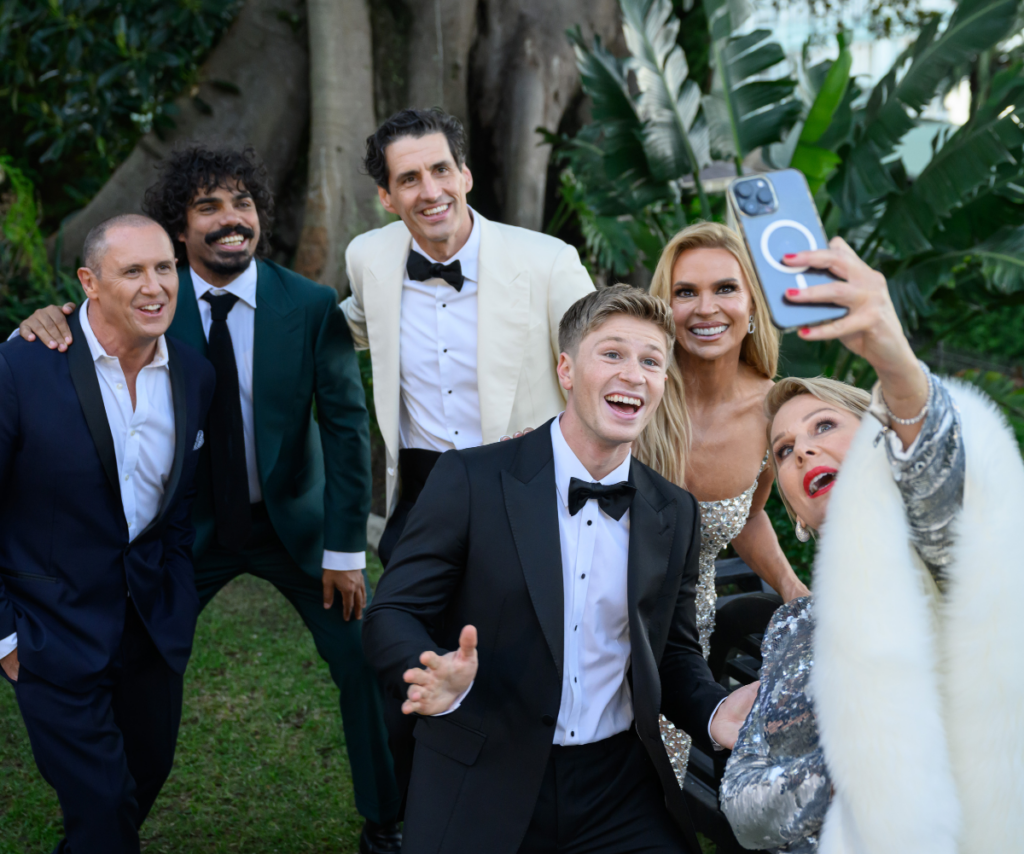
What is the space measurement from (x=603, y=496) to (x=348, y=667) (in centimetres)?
184

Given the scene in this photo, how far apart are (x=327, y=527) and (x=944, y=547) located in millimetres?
2681

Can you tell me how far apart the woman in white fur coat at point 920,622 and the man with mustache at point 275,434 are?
246 cm

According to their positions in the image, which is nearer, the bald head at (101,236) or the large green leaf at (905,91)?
the bald head at (101,236)

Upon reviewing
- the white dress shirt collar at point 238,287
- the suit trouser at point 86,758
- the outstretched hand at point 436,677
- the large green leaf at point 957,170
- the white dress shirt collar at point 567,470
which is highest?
the large green leaf at point 957,170

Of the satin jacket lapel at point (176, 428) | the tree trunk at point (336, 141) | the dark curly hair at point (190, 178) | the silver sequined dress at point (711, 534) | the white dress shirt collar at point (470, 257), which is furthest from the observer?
the tree trunk at point (336, 141)

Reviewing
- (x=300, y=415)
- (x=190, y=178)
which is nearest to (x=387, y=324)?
(x=300, y=415)

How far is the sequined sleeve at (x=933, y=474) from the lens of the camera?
168 centimetres

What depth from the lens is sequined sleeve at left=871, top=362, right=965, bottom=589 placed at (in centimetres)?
168

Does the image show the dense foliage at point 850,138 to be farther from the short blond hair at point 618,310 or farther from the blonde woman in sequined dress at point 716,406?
the short blond hair at point 618,310

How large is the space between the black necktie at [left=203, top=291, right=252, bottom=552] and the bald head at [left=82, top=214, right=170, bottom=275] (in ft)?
1.97

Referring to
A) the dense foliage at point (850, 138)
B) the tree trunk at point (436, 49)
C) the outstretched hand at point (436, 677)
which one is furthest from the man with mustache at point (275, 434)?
the tree trunk at point (436, 49)

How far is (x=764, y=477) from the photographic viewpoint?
367 cm

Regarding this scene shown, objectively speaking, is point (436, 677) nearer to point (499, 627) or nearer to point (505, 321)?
point (499, 627)

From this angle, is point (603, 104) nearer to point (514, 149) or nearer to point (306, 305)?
point (514, 149)
